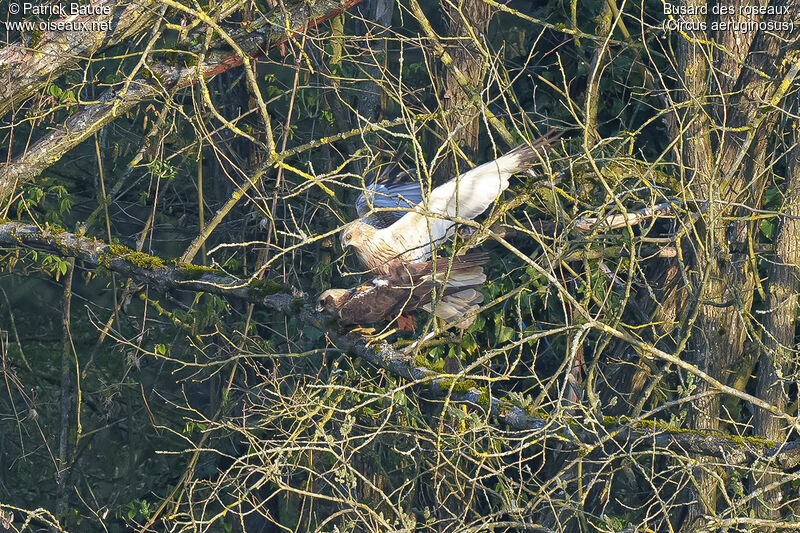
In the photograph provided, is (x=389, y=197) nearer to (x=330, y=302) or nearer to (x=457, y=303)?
(x=457, y=303)

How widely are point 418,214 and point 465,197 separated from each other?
29cm

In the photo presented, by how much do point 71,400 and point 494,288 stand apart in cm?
368

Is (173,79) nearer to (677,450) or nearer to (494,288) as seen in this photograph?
(494,288)

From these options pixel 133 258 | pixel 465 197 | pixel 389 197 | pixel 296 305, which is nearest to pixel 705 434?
pixel 465 197

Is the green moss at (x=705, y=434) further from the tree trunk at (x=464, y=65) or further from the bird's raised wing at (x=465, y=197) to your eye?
the tree trunk at (x=464, y=65)

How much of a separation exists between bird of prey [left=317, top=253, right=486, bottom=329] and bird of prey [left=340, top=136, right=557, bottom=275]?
0.09 metres

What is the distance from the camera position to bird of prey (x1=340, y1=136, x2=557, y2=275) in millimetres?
4055

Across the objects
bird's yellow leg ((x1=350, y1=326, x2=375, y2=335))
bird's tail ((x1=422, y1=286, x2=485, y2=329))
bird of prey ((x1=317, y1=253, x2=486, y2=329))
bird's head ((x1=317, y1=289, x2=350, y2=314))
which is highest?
bird's head ((x1=317, y1=289, x2=350, y2=314))

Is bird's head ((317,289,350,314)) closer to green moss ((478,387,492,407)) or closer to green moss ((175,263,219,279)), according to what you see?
green moss ((175,263,219,279))

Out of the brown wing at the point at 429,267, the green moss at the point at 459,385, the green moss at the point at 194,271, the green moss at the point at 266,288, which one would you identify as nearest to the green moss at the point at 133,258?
the green moss at the point at 194,271

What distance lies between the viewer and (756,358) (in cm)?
458

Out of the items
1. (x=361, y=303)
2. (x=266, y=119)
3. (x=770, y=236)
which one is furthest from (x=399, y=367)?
(x=770, y=236)

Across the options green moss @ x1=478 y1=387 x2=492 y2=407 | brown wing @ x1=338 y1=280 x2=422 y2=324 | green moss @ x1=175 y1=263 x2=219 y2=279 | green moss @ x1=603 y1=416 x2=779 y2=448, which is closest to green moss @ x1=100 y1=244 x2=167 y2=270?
green moss @ x1=175 y1=263 x2=219 y2=279

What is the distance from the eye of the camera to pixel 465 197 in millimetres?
4223
